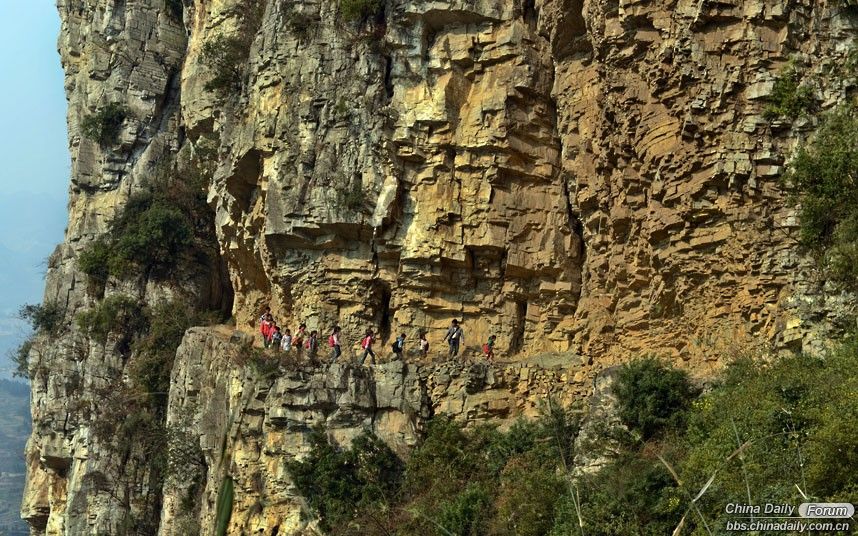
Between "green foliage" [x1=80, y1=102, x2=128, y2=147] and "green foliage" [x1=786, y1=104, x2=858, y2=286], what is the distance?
23121 mm

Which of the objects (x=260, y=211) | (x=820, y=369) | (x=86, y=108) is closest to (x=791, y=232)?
(x=820, y=369)

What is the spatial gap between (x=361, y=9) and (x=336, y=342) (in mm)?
6771

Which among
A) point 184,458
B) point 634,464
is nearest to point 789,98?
point 634,464

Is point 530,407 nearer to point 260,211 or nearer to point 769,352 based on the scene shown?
point 769,352

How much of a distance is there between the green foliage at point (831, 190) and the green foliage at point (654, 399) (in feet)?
8.96

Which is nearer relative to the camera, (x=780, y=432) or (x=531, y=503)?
(x=780, y=432)

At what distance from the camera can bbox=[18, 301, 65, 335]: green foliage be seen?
1303 inches

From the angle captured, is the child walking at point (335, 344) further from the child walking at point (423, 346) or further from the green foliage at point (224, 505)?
the green foliage at point (224, 505)

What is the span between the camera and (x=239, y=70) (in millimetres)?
29062

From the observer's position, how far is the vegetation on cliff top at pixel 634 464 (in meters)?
11.5

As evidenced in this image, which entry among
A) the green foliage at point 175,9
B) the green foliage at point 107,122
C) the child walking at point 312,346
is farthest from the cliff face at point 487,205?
the green foliage at point 175,9

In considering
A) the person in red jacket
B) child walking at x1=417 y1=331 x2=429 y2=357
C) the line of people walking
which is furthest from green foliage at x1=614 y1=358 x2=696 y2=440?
the person in red jacket

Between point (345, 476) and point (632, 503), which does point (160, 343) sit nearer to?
point (345, 476)

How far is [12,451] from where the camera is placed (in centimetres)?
11294
